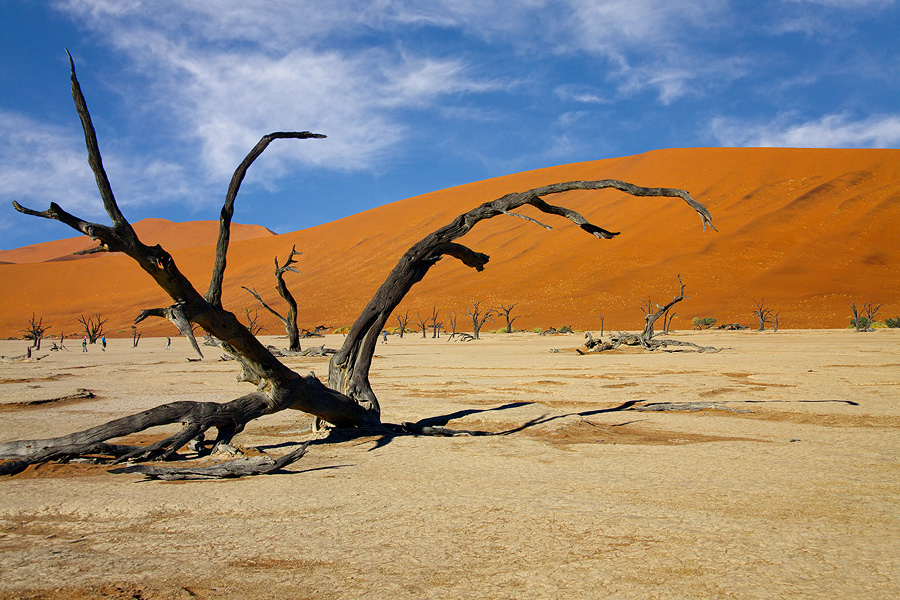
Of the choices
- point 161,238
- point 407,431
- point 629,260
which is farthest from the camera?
point 161,238

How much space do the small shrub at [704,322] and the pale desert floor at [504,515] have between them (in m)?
35.6

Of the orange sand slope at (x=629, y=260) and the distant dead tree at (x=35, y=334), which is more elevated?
the orange sand slope at (x=629, y=260)

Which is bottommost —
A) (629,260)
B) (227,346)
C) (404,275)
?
(227,346)

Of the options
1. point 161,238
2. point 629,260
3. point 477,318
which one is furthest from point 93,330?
point 161,238

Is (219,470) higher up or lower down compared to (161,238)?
lower down

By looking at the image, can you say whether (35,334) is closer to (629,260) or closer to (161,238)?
(629,260)

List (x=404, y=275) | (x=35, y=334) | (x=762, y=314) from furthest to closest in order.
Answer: (x=762, y=314), (x=35, y=334), (x=404, y=275)

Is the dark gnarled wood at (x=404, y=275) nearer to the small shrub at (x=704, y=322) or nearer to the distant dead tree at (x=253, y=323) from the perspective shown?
the distant dead tree at (x=253, y=323)

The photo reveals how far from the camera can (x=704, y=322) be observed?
41.8 m

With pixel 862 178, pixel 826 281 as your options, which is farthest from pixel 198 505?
pixel 862 178

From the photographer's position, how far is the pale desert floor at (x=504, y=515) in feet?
8.50

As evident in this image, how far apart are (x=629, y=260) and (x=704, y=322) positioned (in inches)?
697

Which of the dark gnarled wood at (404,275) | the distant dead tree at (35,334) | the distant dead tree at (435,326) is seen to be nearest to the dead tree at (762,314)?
the distant dead tree at (435,326)

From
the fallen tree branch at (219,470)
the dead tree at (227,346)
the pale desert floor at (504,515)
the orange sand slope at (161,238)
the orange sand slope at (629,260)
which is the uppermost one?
the orange sand slope at (161,238)
